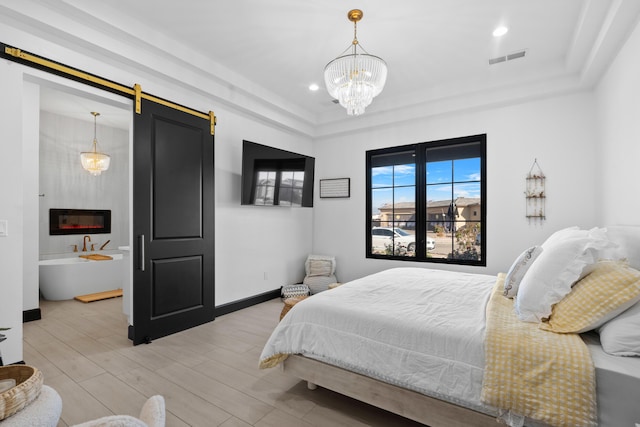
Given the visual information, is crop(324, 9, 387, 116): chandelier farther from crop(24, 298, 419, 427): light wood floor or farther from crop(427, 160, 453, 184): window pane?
crop(24, 298, 419, 427): light wood floor

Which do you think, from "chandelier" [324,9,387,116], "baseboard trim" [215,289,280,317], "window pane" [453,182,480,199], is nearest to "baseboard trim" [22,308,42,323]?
"baseboard trim" [215,289,280,317]

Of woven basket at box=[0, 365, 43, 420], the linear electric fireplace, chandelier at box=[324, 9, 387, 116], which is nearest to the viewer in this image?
woven basket at box=[0, 365, 43, 420]

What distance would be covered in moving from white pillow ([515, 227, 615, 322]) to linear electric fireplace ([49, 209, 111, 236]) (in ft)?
21.6

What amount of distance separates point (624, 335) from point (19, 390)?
249cm

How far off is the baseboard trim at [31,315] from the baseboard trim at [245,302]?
7.04ft

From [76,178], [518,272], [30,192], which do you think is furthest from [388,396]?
[76,178]

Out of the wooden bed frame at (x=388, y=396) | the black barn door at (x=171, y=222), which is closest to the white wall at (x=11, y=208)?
the black barn door at (x=171, y=222)

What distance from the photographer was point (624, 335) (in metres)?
1.38

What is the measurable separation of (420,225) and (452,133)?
4.38ft

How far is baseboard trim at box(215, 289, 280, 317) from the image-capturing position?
395cm

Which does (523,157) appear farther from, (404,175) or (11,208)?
(11,208)

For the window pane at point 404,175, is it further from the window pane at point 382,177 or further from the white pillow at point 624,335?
the white pillow at point 624,335

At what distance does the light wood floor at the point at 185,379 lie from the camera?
6.43 ft

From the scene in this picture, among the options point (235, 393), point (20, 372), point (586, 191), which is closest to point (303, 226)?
point (235, 393)
